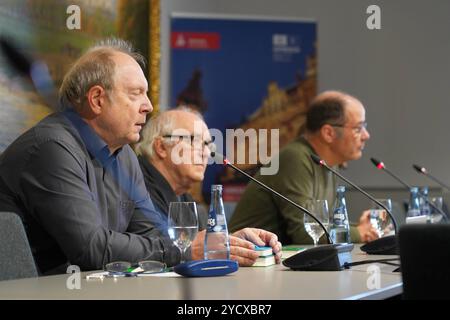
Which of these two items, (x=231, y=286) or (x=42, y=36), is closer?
(x=231, y=286)

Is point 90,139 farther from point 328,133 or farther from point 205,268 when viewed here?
point 328,133

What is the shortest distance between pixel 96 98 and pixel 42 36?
64.3 inches

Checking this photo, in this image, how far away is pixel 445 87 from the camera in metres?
6.45

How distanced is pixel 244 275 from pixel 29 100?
2452 mm

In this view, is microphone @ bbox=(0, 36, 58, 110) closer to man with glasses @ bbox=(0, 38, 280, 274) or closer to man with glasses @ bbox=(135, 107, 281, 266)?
man with glasses @ bbox=(135, 107, 281, 266)

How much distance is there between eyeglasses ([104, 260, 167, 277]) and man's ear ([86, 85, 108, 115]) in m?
0.80

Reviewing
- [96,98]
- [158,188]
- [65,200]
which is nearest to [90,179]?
[65,200]

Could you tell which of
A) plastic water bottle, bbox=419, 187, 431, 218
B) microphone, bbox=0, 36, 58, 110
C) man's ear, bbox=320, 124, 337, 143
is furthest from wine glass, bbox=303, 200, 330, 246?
microphone, bbox=0, 36, 58, 110

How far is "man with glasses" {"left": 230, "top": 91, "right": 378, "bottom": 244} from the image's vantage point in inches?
149

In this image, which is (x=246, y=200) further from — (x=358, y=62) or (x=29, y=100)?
(x=358, y=62)

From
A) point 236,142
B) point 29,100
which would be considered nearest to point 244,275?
point 29,100

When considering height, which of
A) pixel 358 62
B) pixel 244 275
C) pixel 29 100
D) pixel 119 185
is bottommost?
pixel 244 275

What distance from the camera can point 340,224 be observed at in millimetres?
3062

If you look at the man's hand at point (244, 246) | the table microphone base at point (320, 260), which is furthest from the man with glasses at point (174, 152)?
the table microphone base at point (320, 260)
